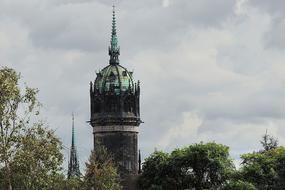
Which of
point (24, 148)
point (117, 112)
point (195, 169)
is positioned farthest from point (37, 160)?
point (117, 112)

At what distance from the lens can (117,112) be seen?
412ft

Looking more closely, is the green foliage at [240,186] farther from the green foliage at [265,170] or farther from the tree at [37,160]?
the tree at [37,160]

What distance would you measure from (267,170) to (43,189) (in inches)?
1580

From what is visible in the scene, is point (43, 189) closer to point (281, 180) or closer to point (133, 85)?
point (281, 180)

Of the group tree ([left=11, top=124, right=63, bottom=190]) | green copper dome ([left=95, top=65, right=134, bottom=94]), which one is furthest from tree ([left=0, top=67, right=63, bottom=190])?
green copper dome ([left=95, top=65, right=134, bottom=94])

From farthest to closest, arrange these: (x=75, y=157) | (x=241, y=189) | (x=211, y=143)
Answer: (x=75, y=157) < (x=211, y=143) < (x=241, y=189)

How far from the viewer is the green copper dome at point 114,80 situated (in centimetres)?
12712

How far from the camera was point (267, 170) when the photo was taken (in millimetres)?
96000

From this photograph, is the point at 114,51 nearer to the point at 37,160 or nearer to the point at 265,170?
the point at 265,170

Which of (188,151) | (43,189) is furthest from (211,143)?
(43,189)

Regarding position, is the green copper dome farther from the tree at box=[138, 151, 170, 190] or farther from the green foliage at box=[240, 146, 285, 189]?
the green foliage at box=[240, 146, 285, 189]

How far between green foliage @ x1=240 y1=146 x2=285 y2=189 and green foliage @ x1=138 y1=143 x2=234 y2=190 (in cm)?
508

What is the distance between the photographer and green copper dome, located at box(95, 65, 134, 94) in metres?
127

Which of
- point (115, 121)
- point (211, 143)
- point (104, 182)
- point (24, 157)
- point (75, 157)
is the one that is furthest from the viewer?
point (75, 157)
